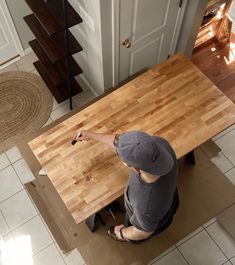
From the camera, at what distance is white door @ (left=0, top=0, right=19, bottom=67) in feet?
12.3

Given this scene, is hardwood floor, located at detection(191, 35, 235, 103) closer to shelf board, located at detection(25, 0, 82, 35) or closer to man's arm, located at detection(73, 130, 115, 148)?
shelf board, located at detection(25, 0, 82, 35)

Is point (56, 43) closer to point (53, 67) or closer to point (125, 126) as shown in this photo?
point (53, 67)

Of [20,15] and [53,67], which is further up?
[20,15]

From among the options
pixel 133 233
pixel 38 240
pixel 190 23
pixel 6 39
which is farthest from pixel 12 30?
pixel 133 233

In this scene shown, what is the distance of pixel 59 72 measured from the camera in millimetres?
3719

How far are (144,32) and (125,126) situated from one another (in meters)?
0.99

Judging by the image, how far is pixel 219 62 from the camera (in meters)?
4.32

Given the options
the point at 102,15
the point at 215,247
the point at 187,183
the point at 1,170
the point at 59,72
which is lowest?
the point at 215,247

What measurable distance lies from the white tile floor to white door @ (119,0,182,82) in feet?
4.44

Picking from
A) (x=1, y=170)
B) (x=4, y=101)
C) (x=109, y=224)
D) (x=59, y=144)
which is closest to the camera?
(x=59, y=144)

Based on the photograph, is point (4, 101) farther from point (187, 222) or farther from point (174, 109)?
point (187, 222)

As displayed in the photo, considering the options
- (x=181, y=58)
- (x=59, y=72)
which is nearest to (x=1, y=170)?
(x=59, y=72)

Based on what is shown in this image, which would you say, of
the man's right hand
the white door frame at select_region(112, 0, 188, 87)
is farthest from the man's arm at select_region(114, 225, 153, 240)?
the white door frame at select_region(112, 0, 188, 87)

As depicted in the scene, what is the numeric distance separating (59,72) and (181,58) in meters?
1.28
